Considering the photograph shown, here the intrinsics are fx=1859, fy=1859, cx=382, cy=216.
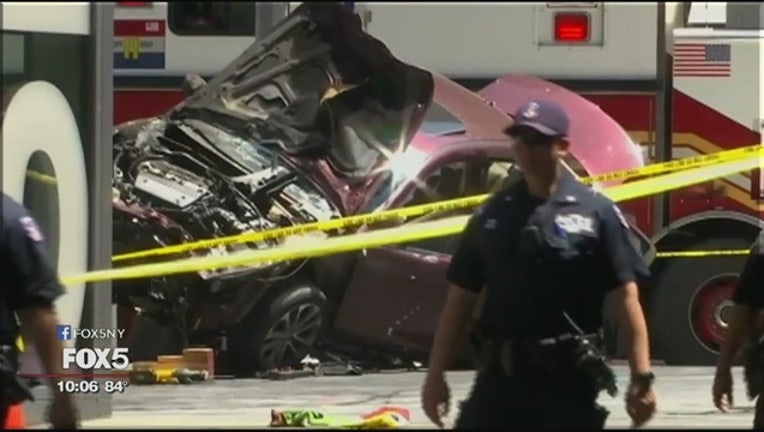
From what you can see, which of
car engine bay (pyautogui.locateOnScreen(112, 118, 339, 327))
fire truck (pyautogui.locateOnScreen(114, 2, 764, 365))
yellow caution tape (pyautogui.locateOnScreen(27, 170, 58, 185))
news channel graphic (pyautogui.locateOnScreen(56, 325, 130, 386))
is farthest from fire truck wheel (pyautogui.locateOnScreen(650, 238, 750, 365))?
yellow caution tape (pyautogui.locateOnScreen(27, 170, 58, 185))

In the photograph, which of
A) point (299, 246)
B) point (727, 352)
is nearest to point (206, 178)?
point (299, 246)

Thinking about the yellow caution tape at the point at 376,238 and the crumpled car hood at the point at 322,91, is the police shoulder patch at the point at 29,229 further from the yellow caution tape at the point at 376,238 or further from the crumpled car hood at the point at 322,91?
the crumpled car hood at the point at 322,91

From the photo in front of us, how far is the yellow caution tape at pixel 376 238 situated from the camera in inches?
457

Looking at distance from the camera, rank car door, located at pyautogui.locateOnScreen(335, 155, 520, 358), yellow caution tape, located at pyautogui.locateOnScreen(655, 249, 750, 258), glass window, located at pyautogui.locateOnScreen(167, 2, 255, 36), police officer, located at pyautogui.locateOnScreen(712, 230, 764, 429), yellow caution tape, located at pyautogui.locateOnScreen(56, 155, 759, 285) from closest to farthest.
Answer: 1. police officer, located at pyautogui.locateOnScreen(712, 230, 764, 429)
2. yellow caution tape, located at pyautogui.locateOnScreen(56, 155, 759, 285)
3. car door, located at pyautogui.locateOnScreen(335, 155, 520, 358)
4. yellow caution tape, located at pyautogui.locateOnScreen(655, 249, 750, 258)
5. glass window, located at pyautogui.locateOnScreen(167, 2, 255, 36)

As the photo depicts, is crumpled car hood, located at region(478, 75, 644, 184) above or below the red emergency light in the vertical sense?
below

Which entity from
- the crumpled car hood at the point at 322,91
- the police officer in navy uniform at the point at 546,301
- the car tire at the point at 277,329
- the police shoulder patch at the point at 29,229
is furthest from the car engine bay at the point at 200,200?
the police officer in navy uniform at the point at 546,301

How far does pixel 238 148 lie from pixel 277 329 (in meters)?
1.20

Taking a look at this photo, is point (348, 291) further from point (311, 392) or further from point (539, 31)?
point (539, 31)

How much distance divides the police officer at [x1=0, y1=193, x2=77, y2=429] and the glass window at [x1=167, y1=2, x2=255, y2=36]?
7141 millimetres

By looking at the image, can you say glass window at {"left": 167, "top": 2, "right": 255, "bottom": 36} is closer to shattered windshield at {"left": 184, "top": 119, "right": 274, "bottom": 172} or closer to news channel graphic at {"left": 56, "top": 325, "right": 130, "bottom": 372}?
shattered windshield at {"left": 184, "top": 119, "right": 274, "bottom": 172}

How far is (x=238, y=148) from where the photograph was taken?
12.0 m

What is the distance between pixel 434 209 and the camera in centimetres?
1220

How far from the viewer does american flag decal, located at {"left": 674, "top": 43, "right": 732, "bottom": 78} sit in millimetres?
12508

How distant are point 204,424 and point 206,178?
2573mm
